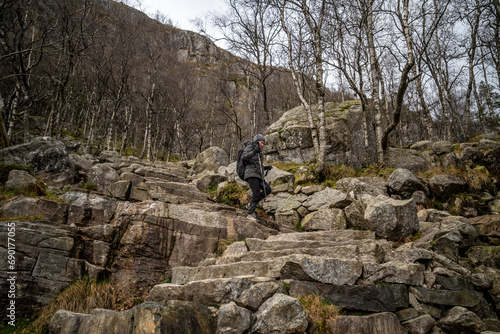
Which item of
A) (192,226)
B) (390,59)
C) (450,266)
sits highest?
(390,59)

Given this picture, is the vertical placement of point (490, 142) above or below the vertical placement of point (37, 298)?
above

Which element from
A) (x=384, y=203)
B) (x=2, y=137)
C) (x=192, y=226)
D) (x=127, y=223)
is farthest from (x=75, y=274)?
(x=2, y=137)

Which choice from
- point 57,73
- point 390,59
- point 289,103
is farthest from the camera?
point 289,103

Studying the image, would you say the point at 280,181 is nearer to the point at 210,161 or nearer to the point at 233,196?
the point at 233,196

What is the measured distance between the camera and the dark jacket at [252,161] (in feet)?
28.8

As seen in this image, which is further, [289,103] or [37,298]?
[289,103]

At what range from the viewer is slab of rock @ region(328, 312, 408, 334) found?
4.16 m

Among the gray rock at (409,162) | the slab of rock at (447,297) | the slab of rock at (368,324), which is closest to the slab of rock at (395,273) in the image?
the slab of rock at (447,297)

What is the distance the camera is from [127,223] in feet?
22.8

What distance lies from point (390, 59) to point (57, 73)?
A: 1122 inches

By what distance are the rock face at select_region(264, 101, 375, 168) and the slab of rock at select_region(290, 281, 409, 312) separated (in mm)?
10941

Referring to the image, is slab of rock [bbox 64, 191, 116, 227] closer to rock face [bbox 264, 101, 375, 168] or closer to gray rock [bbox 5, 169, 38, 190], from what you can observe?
gray rock [bbox 5, 169, 38, 190]

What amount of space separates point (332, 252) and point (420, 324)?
77.3 inches

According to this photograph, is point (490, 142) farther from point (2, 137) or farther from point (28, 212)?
point (2, 137)
